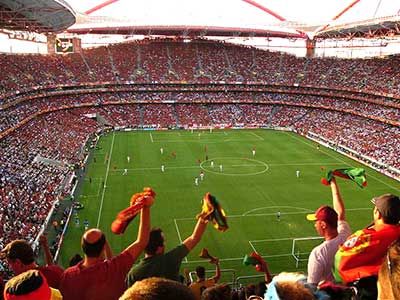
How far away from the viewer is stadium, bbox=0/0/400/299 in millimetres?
27906

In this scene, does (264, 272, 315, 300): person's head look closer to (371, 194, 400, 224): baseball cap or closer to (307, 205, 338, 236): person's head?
(371, 194, 400, 224): baseball cap

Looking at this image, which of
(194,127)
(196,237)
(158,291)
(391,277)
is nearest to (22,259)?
(196,237)

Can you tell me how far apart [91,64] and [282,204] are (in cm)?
5645

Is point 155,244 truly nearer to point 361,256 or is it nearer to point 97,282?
point 97,282

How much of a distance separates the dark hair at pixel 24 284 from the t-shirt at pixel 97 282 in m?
0.89

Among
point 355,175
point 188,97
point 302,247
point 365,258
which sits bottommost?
point 302,247

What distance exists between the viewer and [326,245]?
19.0ft

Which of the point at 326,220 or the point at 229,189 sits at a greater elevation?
the point at 326,220

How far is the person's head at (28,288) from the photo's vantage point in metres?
3.85

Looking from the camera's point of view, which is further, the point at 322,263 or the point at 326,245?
the point at 326,245

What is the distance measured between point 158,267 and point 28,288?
1849mm

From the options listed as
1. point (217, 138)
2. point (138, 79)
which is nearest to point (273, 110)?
point (217, 138)

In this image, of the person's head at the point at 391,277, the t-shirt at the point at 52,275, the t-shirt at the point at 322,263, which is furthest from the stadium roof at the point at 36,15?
the person's head at the point at 391,277

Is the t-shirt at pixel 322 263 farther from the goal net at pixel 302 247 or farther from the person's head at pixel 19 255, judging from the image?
the goal net at pixel 302 247
